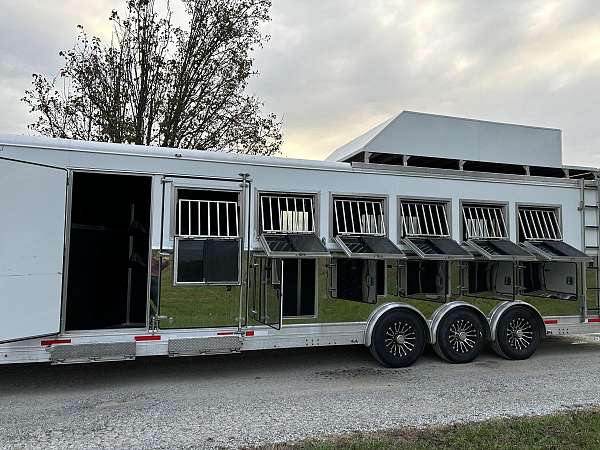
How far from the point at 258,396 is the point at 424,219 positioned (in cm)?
338

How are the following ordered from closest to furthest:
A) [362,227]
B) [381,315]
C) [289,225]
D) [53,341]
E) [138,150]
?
[53,341], [138,150], [289,225], [381,315], [362,227]

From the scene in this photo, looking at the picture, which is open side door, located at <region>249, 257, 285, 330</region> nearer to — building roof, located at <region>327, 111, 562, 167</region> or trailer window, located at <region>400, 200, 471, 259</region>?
trailer window, located at <region>400, 200, 471, 259</region>

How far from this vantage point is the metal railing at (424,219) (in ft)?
22.6

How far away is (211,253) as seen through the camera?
5.82 meters

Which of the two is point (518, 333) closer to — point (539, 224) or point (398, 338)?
point (539, 224)

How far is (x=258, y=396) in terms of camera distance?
17.7 ft

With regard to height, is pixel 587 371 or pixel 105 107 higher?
pixel 105 107

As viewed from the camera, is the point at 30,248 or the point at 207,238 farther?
the point at 207,238

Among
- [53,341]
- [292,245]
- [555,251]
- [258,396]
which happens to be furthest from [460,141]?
[53,341]

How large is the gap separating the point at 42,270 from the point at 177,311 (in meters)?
1.49

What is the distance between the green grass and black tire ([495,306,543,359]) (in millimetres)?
2628

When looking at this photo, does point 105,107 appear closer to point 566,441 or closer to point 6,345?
point 6,345

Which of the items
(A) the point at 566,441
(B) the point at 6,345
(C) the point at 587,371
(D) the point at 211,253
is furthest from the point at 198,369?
(C) the point at 587,371

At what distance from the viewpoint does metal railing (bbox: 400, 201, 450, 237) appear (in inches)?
272
